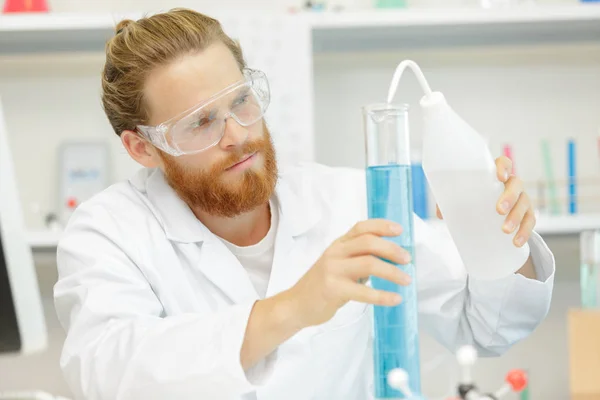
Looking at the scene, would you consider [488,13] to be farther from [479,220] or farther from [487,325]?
[479,220]

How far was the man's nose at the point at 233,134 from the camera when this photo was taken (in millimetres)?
1465

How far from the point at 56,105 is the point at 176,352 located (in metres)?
1.49

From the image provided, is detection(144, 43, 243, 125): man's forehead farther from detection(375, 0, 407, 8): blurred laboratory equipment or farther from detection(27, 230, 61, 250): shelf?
detection(375, 0, 407, 8): blurred laboratory equipment

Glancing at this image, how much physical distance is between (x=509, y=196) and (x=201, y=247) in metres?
0.69

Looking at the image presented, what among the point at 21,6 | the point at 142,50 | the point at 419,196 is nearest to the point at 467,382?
the point at 142,50

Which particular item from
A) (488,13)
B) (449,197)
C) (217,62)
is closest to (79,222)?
(217,62)

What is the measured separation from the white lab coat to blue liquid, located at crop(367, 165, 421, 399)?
0.80ft

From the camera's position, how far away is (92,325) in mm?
Answer: 1313

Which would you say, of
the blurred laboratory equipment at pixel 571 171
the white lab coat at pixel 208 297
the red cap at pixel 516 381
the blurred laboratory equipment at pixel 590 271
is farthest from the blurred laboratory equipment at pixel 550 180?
the red cap at pixel 516 381

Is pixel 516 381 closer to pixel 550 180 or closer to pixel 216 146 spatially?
pixel 216 146

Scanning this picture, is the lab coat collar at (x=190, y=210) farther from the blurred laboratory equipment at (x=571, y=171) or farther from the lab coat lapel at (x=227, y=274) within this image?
the blurred laboratory equipment at (x=571, y=171)

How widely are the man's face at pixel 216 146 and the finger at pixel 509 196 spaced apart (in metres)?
0.55

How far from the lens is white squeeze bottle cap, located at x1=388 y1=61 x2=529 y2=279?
3.32 ft

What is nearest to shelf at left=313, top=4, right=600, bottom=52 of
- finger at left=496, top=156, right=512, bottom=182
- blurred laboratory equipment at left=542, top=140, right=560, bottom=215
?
blurred laboratory equipment at left=542, top=140, right=560, bottom=215
